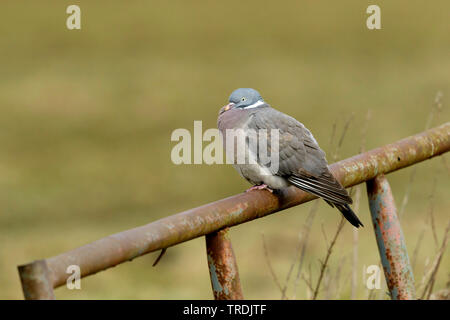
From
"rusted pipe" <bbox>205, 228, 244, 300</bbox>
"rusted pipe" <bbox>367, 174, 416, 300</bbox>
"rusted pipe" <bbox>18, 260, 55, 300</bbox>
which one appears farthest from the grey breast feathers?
"rusted pipe" <bbox>18, 260, 55, 300</bbox>

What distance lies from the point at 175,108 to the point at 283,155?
22.6ft

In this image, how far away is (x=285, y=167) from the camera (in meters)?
3.66

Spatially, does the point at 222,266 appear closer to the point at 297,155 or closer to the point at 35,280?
the point at 35,280

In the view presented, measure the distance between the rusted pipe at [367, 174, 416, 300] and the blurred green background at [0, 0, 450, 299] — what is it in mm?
2527

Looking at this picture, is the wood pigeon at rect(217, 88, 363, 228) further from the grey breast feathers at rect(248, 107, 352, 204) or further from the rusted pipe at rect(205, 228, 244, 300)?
the rusted pipe at rect(205, 228, 244, 300)

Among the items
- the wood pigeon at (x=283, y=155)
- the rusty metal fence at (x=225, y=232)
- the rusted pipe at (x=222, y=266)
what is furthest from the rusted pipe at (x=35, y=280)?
the wood pigeon at (x=283, y=155)

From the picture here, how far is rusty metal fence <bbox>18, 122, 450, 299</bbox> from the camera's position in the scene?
2256 millimetres

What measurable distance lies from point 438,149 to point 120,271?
3.97m

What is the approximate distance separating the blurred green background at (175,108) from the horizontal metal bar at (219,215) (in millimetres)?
2510

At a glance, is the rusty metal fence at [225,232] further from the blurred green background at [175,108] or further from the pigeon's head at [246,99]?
the blurred green background at [175,108]

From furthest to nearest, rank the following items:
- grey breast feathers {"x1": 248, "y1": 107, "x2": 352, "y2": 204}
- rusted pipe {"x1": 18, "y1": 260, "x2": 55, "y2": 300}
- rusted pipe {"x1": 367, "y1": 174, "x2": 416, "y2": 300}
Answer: grey breast feathers {"x1": 248, "y1": 107, "x2": 352, "y2": 204} → rusted pipe {"x1": 367, "y1": 174, "x2": 416, "y2": 300} → rusted pipe {"x1": 18, "y1": 260, "x2": 55, "y2": 300}

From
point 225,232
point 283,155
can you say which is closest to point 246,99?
point 283,155
